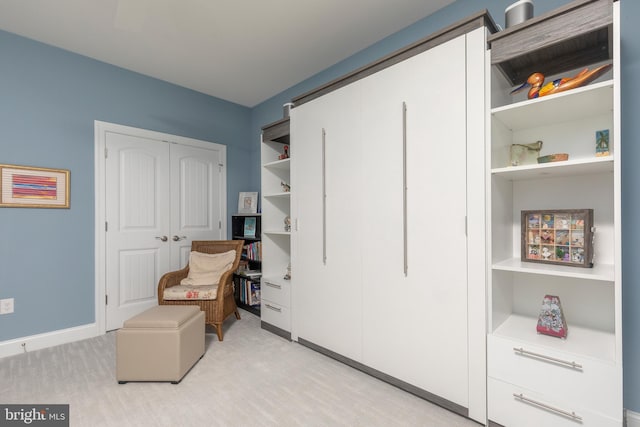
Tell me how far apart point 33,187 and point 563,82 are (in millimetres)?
3925

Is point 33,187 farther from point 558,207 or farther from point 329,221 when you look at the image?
point 558,207

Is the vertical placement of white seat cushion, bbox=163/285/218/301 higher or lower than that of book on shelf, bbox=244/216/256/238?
lower

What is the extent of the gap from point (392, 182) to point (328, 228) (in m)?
0.69

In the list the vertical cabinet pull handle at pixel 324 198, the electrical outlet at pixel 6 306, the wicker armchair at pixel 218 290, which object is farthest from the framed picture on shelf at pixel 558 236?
the electrical outlet at pixel 6 306

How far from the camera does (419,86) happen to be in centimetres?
195

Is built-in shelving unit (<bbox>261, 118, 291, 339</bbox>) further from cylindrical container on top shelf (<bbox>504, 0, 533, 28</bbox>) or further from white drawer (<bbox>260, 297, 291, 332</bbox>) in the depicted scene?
cylindrical container on top shelf (<bbox>504, 0, 533, 28</bbox>)

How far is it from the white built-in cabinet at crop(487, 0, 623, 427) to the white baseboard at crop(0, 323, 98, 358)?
342 centimetres

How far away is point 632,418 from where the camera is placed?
63.4 inches

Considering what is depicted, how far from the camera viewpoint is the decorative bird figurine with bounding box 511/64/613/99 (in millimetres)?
1465

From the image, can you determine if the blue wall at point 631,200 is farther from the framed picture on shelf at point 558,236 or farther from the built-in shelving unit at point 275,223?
the built-in shelving unit at point 275,223

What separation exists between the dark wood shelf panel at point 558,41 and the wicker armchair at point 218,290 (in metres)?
2.76

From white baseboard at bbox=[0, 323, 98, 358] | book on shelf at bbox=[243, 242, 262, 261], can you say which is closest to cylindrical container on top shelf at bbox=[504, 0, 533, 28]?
book on shelf at bbox=[243, 242, 262, 261]

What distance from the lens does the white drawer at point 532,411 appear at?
4.57ft

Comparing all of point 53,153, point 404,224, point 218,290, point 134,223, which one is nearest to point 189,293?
point 218,290
